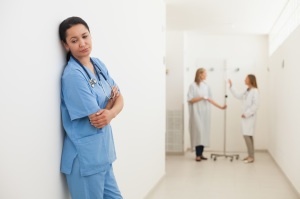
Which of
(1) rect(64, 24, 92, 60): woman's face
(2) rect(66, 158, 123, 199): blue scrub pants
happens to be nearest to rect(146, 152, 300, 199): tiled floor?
(2) rect(66, 158, 123, 199): blue scrub pants

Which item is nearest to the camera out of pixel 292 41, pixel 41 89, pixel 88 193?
pixel 41 89

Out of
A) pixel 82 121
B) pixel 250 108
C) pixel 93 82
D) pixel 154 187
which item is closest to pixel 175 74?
pixel 250 108

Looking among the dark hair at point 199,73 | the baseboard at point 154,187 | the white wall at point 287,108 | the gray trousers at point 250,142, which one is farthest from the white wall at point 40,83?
the gray trousers at point 250,142

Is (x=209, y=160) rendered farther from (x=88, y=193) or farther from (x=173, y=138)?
(x=88, y=193)

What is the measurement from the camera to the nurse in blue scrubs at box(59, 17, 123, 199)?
1.84 m

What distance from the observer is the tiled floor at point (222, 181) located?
4.27 m

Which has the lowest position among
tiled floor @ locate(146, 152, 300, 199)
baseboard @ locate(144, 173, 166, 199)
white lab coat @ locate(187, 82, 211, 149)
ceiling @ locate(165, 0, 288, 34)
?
tiled floor @ locate(146, 152, 300, 199)

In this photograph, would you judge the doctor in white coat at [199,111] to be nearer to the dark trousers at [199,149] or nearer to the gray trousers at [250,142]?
the dark trousers at [199,149]

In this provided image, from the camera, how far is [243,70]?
7680 millimetres

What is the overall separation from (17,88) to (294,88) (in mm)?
3664

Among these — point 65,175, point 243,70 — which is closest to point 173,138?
point 243,70

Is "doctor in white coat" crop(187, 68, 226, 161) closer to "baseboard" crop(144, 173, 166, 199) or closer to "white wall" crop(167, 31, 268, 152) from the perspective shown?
"white wall" crop(167, 31, 268, 152)

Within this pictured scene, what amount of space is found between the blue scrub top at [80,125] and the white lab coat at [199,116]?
465 cm

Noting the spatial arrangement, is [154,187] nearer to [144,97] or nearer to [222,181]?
[222,181]
